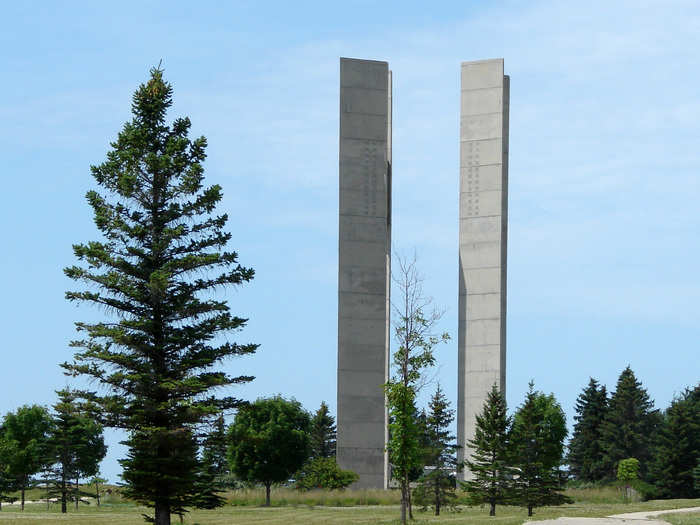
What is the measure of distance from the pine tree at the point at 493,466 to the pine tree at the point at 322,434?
54015mm

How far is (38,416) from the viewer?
7531 cm

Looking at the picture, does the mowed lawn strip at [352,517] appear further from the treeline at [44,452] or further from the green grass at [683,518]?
the treeline at [44,452]

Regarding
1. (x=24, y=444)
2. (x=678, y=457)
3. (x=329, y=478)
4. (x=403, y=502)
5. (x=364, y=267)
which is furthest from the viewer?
(x=24, y=444)

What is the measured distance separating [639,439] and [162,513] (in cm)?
5167

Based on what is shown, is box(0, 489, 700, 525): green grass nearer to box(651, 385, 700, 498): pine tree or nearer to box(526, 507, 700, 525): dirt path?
box(526, 507, 700, 525): dirt path

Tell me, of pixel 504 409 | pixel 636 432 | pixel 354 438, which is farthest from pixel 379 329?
pixel 636 432

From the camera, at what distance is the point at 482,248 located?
2527 inches

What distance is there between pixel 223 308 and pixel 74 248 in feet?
17.2

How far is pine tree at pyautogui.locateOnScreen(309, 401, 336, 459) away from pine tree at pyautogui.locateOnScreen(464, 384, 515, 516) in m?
54.0

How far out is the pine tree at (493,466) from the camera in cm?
4544

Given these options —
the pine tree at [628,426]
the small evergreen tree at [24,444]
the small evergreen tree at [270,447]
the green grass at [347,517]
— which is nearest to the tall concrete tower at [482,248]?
the small evergreen tree at [270,447]

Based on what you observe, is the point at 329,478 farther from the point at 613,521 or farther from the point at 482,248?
the point at 613,521

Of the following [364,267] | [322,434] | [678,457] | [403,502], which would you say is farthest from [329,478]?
[322,434]

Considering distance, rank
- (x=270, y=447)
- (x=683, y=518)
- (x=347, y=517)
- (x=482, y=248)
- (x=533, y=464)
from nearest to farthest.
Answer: (x=683, y=518) < (x=347, y=517) < (x=533, y=464) < (x=270, y=447) < (x=482, y=248)
